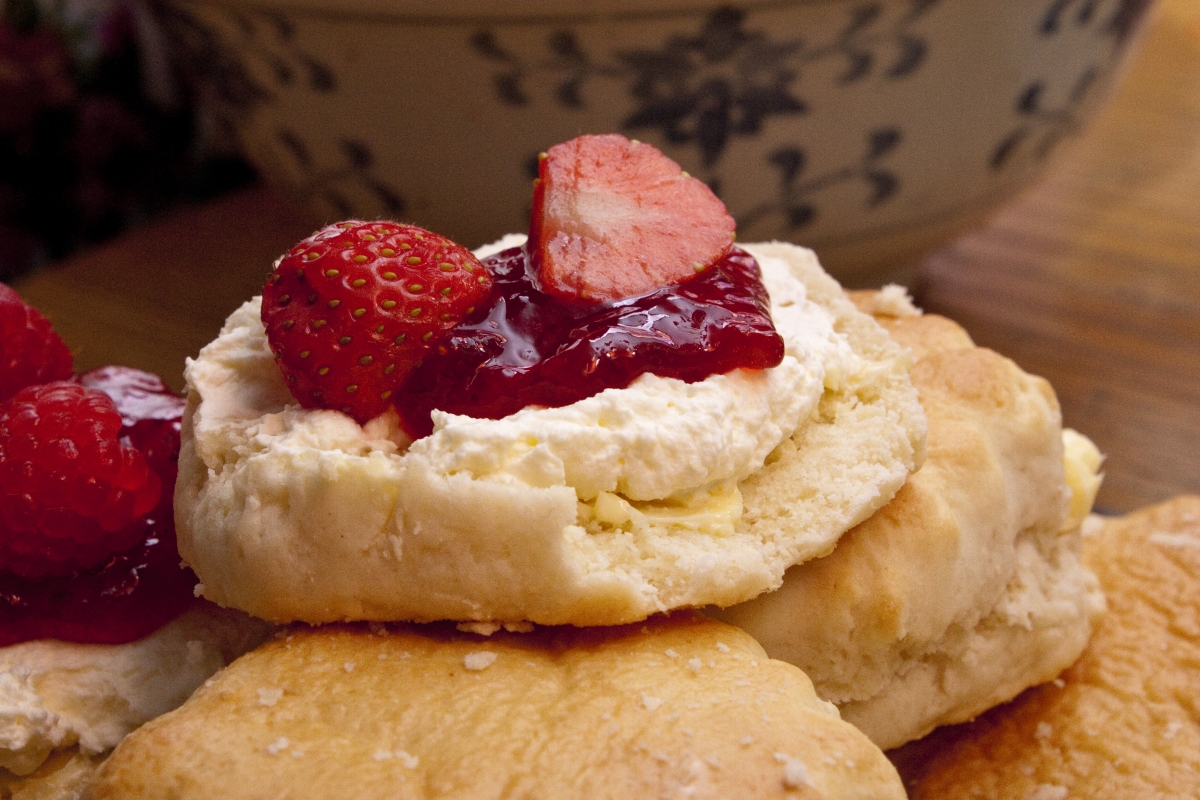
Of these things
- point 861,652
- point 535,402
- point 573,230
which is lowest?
point 861,652

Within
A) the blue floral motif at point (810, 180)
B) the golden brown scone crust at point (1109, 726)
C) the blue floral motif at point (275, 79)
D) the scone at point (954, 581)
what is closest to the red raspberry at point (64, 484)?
the scone at point (954, 581)

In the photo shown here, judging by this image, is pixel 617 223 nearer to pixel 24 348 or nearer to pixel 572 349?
pixel 572 349

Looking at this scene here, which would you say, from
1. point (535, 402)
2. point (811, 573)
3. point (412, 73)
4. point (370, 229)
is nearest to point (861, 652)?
point (811, 573)

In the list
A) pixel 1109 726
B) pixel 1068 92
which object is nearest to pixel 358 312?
pixel 1109 726

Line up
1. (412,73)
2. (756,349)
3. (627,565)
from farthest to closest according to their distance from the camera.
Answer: (412,73) → (756,349) → (627,565)

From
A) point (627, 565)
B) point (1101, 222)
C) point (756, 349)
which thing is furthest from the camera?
point (1101, 222)

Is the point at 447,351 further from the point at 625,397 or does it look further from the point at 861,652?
the point at 861,652

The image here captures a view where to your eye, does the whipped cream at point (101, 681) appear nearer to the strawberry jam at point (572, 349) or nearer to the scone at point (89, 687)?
the scone at point (89, 687)
